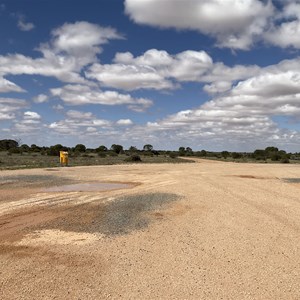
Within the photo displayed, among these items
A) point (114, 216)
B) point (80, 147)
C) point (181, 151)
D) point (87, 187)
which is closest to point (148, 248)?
point (114, 216)

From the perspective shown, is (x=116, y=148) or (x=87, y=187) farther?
(x=116, y=148)

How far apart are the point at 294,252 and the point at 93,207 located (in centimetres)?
675

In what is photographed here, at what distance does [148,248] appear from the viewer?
26.2 ft

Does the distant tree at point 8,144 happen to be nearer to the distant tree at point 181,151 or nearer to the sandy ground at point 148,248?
the distant tree at point 181,151

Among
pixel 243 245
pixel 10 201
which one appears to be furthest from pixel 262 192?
pixel 10 201

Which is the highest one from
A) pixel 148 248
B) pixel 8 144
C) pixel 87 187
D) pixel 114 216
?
pixel 8 144

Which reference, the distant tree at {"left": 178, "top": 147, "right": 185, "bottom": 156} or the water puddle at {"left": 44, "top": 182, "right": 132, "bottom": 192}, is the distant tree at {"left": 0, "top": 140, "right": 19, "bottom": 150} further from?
the water puddle at {"left": 44, "top": 182, "right": 132, "bottom": 192}

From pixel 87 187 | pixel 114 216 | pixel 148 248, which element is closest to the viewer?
pixel 148 248

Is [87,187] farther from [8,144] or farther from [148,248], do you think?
[8,144]

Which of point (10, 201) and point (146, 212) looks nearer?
point (146, 212)

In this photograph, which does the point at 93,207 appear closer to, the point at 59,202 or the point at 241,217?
the point at 59,202

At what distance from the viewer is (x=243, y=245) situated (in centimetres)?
831

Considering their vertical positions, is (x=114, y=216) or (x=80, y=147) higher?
(x=80, y=147)

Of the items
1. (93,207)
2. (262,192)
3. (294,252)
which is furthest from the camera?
(262,192)
